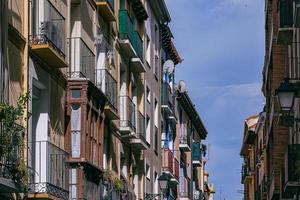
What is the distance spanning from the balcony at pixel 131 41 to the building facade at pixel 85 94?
4 centimetres

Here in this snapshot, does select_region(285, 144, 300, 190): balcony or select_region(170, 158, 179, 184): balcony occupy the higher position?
select_region(170, 158, 179, 184): balcony

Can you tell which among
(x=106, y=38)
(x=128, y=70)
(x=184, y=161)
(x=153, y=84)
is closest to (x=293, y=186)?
(x=106, y=38)

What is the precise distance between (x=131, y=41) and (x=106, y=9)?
20.0 ft

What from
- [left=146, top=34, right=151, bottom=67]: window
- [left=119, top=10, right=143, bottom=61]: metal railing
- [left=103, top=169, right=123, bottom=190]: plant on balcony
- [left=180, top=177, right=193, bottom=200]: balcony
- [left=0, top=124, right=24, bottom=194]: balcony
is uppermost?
[left=146, top=34, right=151, bottom=67]: window

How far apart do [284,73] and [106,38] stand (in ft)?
34.6

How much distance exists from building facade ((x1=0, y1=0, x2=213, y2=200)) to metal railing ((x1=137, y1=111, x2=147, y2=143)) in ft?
0.13

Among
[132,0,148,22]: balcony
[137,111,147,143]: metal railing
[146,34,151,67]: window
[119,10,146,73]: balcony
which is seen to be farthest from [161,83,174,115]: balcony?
[119,10,146,73]: balcony

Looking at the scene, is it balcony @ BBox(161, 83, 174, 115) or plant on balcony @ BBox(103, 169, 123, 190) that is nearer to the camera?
plant on balcony @ BBox(103, 169, 123, 190)

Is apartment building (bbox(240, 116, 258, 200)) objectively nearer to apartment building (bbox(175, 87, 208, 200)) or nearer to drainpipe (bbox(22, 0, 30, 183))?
apartment building (bbox(175, 87, 208, 200))

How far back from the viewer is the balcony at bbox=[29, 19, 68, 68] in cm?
2639

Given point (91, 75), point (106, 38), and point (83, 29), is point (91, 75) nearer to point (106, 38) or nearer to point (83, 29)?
point (83, 29)

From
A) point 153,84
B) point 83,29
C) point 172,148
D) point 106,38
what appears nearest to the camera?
point 83,29

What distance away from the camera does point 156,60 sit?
2073 inches

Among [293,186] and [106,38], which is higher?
[106,38]
